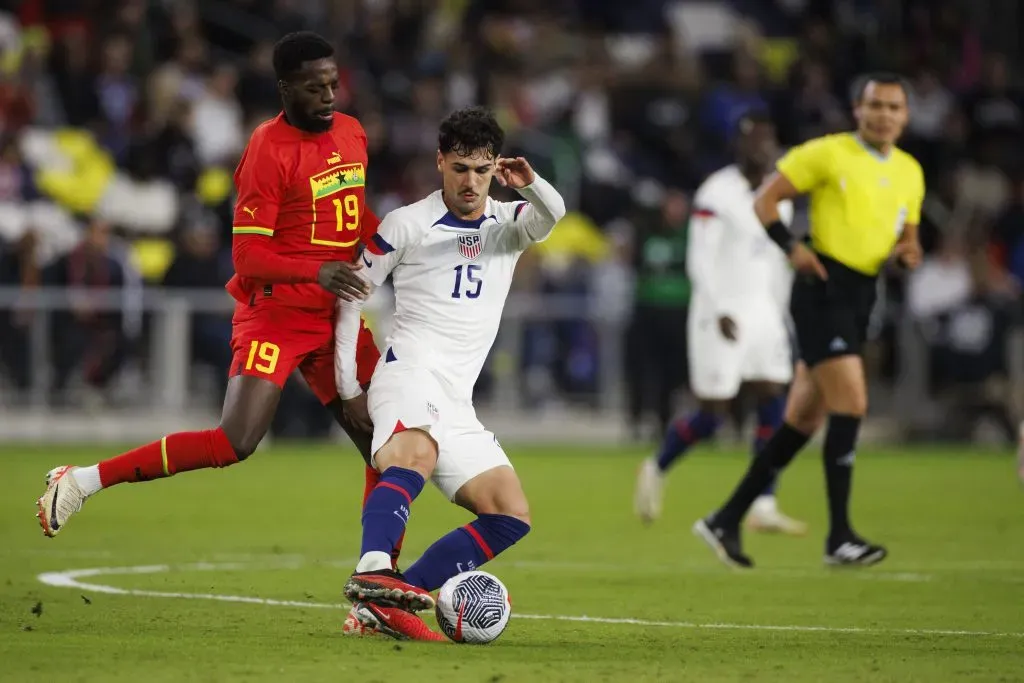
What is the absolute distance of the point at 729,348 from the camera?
12602 millimetres

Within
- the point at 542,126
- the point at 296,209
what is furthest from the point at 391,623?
the point at 542,126

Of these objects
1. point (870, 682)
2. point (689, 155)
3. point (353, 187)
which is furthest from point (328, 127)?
point (689, 155)

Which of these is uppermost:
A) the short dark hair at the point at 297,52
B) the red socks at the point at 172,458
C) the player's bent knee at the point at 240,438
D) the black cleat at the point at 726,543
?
the short dark hair at the point at 297,52

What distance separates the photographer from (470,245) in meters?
7.39

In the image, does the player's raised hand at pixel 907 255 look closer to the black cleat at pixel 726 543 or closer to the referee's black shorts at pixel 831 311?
the referee's black shorts at pixel 831 311

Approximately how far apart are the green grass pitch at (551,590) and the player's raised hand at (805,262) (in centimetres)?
156

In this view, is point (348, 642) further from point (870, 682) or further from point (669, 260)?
point (669, 260)

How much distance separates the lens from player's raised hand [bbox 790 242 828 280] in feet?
31.3

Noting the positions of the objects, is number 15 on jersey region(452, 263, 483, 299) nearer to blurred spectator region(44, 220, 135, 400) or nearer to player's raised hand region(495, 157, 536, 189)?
player's raised hand region(495, 157, 536, 189)

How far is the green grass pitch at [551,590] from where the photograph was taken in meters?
6.34

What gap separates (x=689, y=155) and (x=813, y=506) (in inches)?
397

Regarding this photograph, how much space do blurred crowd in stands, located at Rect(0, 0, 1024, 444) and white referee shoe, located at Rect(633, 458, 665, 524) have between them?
6532 mm

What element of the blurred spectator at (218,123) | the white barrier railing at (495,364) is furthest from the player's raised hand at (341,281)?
the blurred spectator at (218,123)

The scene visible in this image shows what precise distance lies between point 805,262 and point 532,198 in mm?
2739
